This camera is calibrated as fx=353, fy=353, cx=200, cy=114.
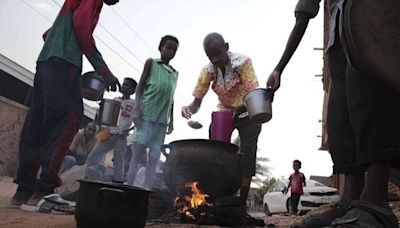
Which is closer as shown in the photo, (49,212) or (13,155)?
(49,212)

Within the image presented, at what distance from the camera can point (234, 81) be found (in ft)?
13.6

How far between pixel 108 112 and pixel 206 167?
2480 mm

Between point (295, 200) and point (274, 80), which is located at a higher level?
point (274, 80)

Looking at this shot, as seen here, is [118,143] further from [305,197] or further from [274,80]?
[305,197]

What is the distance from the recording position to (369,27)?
1626mm

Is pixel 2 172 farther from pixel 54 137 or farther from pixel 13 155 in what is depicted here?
pixel 54 137

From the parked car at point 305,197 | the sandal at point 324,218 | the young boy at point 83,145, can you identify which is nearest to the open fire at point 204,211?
the sandal at point 324,218

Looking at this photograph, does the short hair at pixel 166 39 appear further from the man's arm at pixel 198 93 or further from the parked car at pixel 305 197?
the parked car at pixel 305 197

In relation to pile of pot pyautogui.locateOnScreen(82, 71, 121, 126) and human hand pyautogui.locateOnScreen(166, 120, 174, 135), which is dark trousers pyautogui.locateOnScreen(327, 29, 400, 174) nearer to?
pile of pot pyautogui.locateOnScreen(82, 71, 121, 126)

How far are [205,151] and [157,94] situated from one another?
1762mm

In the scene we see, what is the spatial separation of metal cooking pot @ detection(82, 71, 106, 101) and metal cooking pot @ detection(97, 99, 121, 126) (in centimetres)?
64

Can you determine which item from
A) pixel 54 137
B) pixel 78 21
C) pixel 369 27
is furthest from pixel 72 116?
pixel 369 27

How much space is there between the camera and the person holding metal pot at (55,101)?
10.5ft

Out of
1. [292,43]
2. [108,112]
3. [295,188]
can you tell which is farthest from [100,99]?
[295,188]
